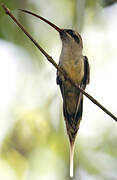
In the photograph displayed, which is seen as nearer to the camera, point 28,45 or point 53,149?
point 53,149

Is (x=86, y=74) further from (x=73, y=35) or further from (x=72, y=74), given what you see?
(x=73, y=35)

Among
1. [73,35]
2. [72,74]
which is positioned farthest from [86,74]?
[73,35]

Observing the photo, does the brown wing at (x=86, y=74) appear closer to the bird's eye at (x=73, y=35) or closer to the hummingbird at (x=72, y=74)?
the hummingbird at (x=72, y=74)

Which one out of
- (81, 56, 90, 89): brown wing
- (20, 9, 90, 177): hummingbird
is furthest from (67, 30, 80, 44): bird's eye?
(81, 56, 90, 89): brown wing

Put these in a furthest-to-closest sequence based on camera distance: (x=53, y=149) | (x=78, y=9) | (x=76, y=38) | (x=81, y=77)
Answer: (x=78, y=9)
(x=53, y=149)
(x=76, y=38)
(x=81, y=77)

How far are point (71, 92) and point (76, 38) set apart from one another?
629mm

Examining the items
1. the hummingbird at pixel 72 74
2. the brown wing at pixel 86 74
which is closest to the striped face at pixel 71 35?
the hummingbird at pixel 72 74

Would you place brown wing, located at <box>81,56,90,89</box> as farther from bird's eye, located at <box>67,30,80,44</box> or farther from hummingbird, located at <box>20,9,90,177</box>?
bird's eye, located at <box>67,30,80,44</box>

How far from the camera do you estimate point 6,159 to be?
4.84 metres

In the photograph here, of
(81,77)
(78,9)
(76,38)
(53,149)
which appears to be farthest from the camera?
(78,9)

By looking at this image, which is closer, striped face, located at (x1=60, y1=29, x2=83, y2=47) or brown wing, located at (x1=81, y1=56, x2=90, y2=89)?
brown wing, located at (x1=81, y1=56, x2=90, y2=89)

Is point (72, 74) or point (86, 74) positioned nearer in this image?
point (72, 74)

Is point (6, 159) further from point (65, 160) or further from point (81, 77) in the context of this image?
point (81, 77)

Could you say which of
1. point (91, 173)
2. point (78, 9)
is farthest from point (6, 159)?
point (78, 9)
